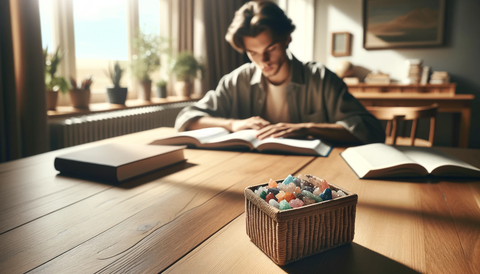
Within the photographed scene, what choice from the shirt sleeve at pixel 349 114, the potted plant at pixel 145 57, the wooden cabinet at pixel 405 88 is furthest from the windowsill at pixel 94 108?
the wooden cabinet at pixel 405 88

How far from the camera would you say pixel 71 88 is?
2242 mm

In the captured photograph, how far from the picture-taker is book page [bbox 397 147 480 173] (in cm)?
82

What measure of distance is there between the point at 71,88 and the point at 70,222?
1.94 m

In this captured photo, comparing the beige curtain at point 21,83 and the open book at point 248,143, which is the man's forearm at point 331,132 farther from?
the beige curtain at point 21,83

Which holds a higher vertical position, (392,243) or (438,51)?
(438,51)

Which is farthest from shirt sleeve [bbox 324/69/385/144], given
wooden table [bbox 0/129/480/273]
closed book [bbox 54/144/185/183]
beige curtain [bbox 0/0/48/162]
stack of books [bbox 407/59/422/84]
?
stack of books [bbox 407/59/422/84]

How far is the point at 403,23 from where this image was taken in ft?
12.4

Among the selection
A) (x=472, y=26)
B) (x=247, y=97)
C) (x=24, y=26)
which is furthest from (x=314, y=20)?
(x=24, y=26)

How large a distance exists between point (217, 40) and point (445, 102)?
7.77ft

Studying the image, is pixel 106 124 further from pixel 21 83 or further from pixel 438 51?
pixel 438 51

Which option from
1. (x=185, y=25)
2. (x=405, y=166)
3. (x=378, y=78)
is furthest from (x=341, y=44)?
(x=405, y=166)

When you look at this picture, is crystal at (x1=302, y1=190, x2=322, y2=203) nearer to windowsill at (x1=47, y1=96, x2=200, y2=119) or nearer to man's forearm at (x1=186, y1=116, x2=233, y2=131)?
man's forearm at (x1=186, y1=116, x2=233, y2=131)

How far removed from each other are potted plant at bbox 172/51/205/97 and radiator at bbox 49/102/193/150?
0.30m

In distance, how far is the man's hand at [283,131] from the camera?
1.23 m
